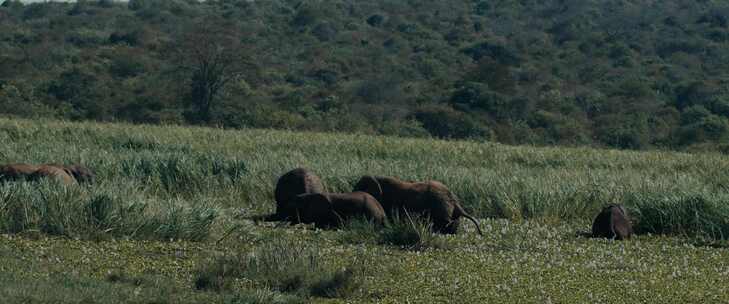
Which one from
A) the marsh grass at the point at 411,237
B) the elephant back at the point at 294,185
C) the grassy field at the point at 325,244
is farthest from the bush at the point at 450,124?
the marsh grass at the point at 411,237

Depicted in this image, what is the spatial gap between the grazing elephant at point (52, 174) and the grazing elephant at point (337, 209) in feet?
9.27

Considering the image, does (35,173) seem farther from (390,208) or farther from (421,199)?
(421,199)

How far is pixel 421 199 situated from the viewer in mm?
13656

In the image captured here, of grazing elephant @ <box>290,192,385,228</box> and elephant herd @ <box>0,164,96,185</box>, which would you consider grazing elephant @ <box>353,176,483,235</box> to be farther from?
elephant herd @ <box>0,164,96,185</box>

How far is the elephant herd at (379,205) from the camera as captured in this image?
1345 cm

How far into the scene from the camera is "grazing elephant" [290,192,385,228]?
13414mm

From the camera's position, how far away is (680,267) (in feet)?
36.7

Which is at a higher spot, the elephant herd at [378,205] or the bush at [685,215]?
the elephant herd at [378,205]

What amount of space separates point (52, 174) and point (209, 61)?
3402 centimetres

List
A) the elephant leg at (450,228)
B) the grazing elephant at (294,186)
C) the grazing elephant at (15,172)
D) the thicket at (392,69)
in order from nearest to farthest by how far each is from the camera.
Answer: the elephant leg at (450,228)
the grazing elephant at (15,172)
the grazing elephant at (294,186)
the thicket at (392,69)

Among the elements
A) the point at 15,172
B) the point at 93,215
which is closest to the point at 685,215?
the point at 93,215

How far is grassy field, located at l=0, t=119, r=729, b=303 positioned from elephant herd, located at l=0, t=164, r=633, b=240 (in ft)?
1.30

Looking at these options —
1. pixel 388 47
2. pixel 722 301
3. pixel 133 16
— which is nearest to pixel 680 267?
pixel 722 301

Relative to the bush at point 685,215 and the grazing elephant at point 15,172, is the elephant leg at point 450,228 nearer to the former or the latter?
the bush at point 685,215
